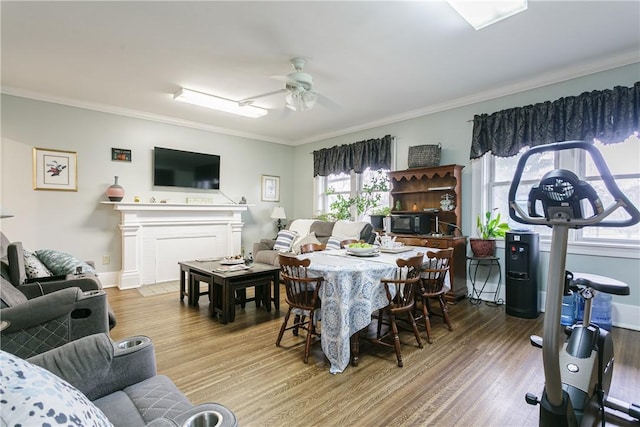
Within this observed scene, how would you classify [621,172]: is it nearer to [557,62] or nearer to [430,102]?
[557,62]

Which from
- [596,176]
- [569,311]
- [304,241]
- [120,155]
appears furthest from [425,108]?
[120,155]

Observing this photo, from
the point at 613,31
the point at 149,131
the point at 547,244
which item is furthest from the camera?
the point at 149,131

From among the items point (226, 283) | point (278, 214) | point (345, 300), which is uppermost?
point (278, 214)

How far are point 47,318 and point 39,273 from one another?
49.8 inches

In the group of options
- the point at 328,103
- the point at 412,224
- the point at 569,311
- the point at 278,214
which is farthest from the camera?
the point at 278,214

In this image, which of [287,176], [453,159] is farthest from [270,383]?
[287,176]

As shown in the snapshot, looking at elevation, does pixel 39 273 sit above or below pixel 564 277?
below

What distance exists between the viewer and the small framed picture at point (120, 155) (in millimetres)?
4840

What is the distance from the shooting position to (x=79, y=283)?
2.56 meters

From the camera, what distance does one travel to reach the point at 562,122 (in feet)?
11.4

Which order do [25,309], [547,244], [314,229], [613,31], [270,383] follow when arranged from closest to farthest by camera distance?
[25,309] → [270,383] → [613,31] → [547,244] → [314,229]

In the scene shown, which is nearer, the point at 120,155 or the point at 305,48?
the point at 305,48

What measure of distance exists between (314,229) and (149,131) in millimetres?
3144

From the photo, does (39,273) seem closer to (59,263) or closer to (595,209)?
(59,263)
